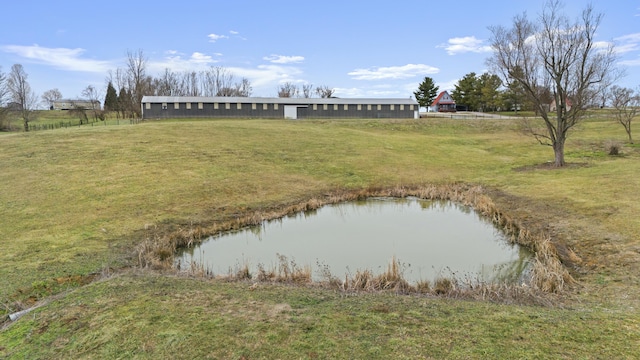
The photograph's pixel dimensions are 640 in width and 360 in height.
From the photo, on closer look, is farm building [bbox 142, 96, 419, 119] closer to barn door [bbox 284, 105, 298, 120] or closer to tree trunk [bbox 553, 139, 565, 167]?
barn door [bbox 284, 105, 298, 120]

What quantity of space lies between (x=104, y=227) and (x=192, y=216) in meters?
2.61

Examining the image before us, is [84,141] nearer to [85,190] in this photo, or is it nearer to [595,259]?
[85,190]

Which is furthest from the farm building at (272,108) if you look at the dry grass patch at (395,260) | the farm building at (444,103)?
the dry grass patch at (395,260)

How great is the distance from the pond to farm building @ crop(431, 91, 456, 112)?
63.0 m

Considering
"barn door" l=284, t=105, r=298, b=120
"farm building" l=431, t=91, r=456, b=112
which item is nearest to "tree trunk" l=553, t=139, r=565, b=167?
"barn door" l=284, t=105, r=298, b=120

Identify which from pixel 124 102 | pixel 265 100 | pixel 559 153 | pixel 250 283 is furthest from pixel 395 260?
pixel 124 102

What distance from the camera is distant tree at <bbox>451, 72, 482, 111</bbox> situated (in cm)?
6419

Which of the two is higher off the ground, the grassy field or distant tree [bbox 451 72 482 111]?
distant tree [bbox 451 72 482 111]

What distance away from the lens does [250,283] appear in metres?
7.38

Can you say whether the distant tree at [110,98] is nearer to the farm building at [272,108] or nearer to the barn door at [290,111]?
the farm building at [272,108]

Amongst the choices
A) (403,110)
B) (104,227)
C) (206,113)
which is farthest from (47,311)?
(403,110)

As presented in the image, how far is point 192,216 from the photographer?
12.9 metres

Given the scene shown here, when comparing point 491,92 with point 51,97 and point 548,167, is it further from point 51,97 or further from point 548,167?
point 51,97

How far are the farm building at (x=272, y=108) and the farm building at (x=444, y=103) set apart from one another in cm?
2722
